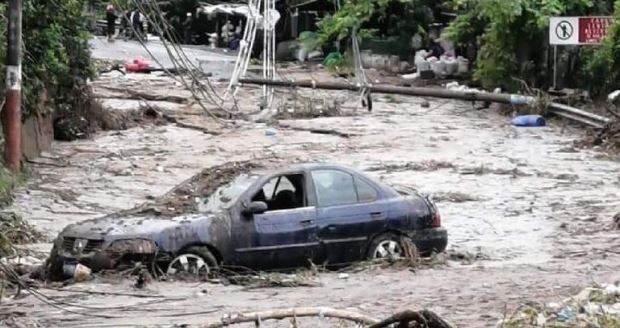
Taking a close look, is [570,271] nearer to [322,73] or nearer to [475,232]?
[475,232]

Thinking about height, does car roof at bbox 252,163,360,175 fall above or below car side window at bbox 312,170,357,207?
above

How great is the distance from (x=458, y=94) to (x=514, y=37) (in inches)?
130

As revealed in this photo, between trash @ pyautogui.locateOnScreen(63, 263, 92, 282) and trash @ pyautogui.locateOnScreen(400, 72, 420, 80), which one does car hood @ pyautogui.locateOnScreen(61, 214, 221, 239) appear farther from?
trash @ pyautogui.locateOnScreen(400, 72, 420, 80)

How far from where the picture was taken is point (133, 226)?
1369 cm

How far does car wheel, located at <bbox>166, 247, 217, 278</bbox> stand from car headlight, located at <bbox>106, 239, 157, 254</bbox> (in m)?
0.30

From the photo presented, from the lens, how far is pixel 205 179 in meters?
15.1

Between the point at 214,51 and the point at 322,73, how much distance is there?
16.6 m

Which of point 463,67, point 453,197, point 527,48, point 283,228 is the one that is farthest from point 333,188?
point 463,67

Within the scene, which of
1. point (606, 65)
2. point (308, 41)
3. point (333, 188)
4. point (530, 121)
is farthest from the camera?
point (308, 41)

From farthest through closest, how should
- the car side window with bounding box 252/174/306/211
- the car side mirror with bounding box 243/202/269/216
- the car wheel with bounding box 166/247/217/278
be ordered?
1. the car side window with bounding box 252/174/306/211
2. the car side mirror with bounding box 243/202/269/216
3. the car wheel with bounding box 166/247/217/278

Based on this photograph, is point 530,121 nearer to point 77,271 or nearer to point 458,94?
point 458,94

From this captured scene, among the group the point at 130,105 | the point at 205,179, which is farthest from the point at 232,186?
the point at 130,105

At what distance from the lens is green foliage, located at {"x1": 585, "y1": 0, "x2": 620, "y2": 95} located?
117 feet

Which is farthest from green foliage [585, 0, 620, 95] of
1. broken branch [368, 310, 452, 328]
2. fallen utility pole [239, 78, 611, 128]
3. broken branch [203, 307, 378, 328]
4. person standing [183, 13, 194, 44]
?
person standing [183, 13, 194, 44]
